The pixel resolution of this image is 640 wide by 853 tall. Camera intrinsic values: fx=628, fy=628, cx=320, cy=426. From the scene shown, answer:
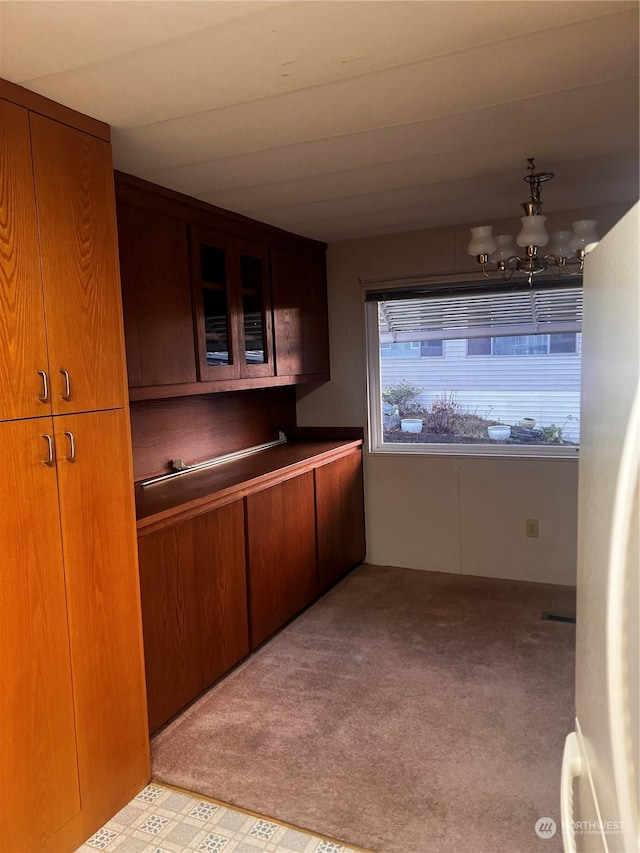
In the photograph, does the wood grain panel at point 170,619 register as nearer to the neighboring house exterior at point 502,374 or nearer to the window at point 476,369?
the window at point 476,369

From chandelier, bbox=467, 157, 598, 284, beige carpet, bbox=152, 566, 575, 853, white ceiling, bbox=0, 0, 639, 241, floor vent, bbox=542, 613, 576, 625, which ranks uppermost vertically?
white ceiling, bbox=0, 0, 639, 241

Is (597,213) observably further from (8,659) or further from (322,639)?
(8,659)

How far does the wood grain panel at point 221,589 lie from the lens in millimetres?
2602

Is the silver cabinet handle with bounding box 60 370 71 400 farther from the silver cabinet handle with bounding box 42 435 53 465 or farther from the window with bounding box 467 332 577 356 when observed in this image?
the window with bounding box 467 332 577 356

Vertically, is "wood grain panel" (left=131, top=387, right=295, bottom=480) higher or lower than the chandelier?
lower

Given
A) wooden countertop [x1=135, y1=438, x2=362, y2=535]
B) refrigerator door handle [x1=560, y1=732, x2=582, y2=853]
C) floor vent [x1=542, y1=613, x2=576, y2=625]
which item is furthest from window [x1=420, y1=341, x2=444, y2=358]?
refrigerator door handle [x1=560, y1=732, x2=582, y2=853]

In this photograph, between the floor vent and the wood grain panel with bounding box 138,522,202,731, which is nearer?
the wood grain panel with bounding box 138,522,202,731

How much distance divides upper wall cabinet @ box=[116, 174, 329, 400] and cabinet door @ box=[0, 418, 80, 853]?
879mm

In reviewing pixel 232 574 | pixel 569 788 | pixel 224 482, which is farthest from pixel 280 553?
pixel 569 788

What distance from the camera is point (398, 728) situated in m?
2.39

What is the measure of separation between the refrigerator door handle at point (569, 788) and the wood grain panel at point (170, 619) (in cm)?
148

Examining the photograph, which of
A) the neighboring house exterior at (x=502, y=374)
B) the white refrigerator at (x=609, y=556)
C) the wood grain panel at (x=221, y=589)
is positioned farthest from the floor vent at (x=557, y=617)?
the white refrigerator at (x=609, y=556)

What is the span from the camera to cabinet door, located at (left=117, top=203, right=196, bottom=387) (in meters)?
2.49

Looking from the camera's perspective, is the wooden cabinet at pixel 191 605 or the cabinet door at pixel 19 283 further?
the wooden cabinet at pixel 191 605
